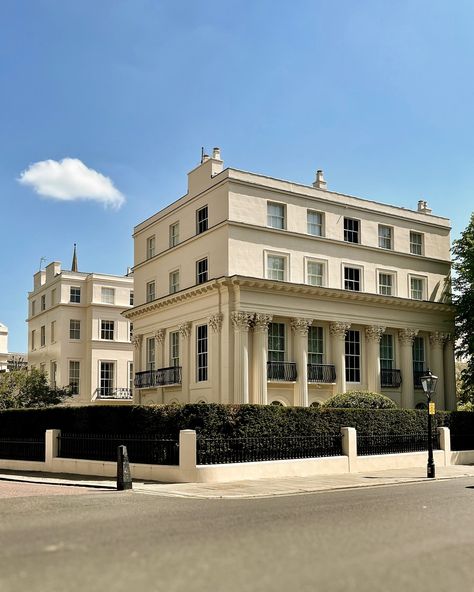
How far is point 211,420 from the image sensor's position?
75.4 feet

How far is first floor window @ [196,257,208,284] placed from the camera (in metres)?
38.9

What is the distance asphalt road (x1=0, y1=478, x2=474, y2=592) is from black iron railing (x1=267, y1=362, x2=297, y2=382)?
21234mm

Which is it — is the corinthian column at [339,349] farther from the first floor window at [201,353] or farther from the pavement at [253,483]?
the pavement at [253,483]

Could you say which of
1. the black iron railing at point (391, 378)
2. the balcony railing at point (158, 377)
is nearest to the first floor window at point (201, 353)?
the balcony railing at point (158, 377)

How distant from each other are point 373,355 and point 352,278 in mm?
4472

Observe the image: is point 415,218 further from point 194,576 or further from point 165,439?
point 194,576

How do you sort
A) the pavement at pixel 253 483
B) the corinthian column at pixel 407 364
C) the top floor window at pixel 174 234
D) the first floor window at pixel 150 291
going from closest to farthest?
the pavement at pixel 253 483 < the corinthian column at pixel 407 364 < the top floor window at pixel 174 234 < the first floor window at pixel 150 291

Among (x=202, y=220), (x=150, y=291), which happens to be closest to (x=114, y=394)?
(x=150, y=291)

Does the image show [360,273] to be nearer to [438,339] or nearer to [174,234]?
[438,339]

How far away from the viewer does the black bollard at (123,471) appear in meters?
19.3

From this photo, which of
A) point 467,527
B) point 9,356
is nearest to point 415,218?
point 467,527

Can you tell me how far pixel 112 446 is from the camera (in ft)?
80.2

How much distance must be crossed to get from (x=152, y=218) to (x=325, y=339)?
13406 mm

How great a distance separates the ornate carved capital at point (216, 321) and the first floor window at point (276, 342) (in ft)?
9.49
